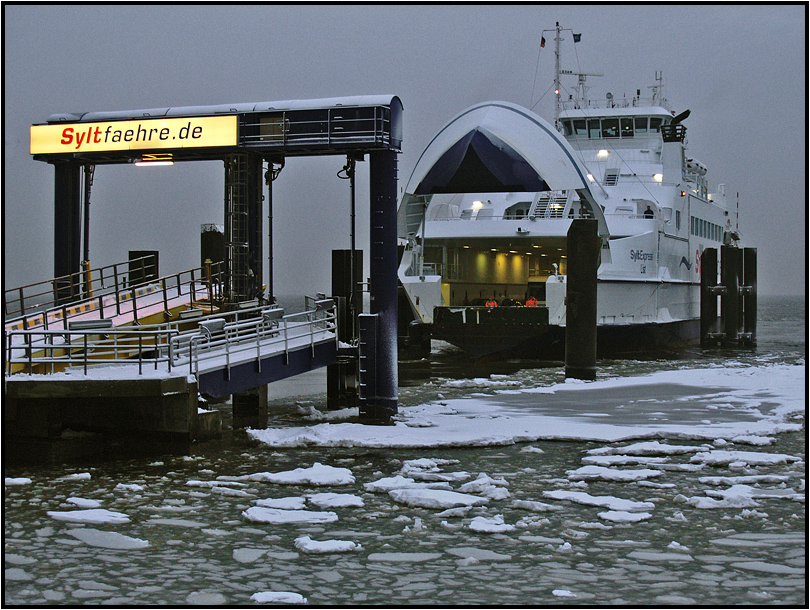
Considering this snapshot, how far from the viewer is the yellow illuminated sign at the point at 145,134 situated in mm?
16125

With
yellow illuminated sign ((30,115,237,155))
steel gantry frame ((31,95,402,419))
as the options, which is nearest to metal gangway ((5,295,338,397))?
steel gantry frame ((31,95,402,419))

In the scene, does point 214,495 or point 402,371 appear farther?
point 402,371

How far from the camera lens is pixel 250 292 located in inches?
664

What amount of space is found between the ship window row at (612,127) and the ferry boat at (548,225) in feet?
0.16

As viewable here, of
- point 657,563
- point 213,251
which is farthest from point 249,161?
point 657,563

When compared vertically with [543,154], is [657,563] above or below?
below

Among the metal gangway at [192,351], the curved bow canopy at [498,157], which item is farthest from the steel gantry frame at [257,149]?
the curved bow canopy at [498,157]

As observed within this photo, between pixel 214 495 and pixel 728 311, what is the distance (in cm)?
3172

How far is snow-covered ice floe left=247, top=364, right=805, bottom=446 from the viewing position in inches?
547

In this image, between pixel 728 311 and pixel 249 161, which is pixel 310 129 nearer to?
pixel 249 161

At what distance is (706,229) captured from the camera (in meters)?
44.1

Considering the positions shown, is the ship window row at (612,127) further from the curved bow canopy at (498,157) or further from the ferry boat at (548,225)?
the curved bow canopy at (498,157)

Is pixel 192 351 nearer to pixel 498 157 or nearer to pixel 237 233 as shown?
pixel 237 233

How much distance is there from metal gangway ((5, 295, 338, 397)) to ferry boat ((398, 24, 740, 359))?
11.8 m
